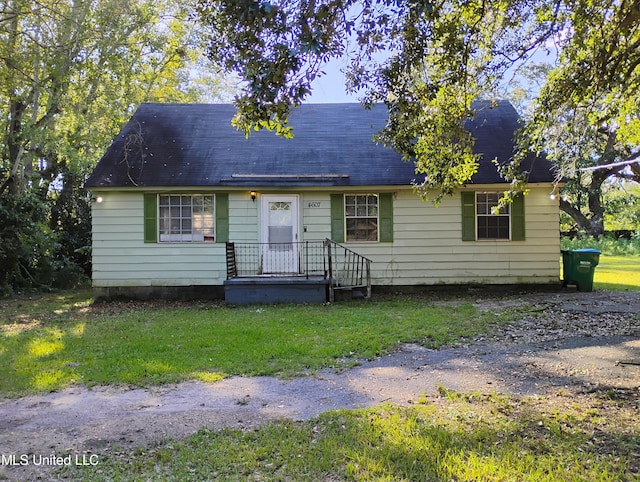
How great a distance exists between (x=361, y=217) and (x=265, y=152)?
307 cm

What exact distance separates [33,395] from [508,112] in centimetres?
1320

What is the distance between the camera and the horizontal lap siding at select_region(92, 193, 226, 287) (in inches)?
439

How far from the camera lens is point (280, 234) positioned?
11258 mm

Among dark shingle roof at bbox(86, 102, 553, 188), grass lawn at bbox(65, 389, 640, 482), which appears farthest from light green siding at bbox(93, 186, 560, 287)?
grass lawn at bbox(65, 389, 640, 482)

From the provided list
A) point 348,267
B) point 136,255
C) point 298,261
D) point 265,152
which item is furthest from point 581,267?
point 136,255

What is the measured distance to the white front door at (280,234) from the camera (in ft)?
36.7

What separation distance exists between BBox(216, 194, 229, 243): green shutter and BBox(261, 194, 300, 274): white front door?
2.86 feet

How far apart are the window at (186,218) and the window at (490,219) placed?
258 inches

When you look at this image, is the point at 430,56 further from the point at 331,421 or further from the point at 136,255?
the point at 136,255

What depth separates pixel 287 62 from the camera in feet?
13.9

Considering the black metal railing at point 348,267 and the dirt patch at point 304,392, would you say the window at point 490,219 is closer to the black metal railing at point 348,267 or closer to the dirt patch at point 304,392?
the black metal railing at point 348,267

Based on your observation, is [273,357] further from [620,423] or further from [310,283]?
[310,283]

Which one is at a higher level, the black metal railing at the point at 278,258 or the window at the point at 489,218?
the window at the point at 489,218

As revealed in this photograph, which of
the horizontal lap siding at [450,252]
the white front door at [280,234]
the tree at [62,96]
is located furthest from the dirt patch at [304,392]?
the tree at [62,96]
